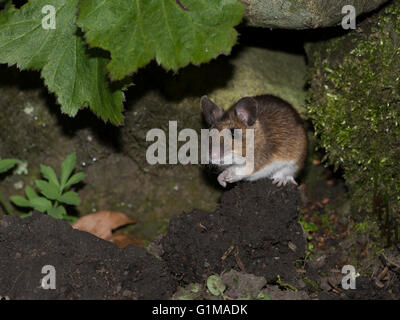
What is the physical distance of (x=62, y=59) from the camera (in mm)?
→ 3760

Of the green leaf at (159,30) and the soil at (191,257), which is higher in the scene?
the green leaf at (159,30)

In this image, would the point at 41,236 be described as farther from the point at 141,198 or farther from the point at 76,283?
the point at 141,198

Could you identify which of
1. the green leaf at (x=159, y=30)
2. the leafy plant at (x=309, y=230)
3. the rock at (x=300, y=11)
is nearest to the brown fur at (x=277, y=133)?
the leafy plant at (x=309, y=230)

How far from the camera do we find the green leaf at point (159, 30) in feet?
11.1

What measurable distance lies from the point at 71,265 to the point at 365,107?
96.5 inches

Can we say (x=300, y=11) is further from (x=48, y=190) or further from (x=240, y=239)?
(x=48, y=190)

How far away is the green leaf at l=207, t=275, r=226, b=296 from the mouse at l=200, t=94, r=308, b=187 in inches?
36.4

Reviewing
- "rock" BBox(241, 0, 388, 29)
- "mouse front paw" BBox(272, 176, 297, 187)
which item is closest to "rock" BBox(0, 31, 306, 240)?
"mouse front paw" BBox(272, 176, 297, 187)

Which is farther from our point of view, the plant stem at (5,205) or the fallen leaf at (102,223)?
the fallen leaf at (102,223)

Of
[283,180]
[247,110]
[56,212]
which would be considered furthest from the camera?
[283,180]

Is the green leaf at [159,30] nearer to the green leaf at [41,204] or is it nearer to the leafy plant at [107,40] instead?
the leafy plant at [107,40]

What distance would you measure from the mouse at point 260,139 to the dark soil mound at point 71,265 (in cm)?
101

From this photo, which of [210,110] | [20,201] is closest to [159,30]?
[210,110]

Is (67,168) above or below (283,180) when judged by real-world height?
above
